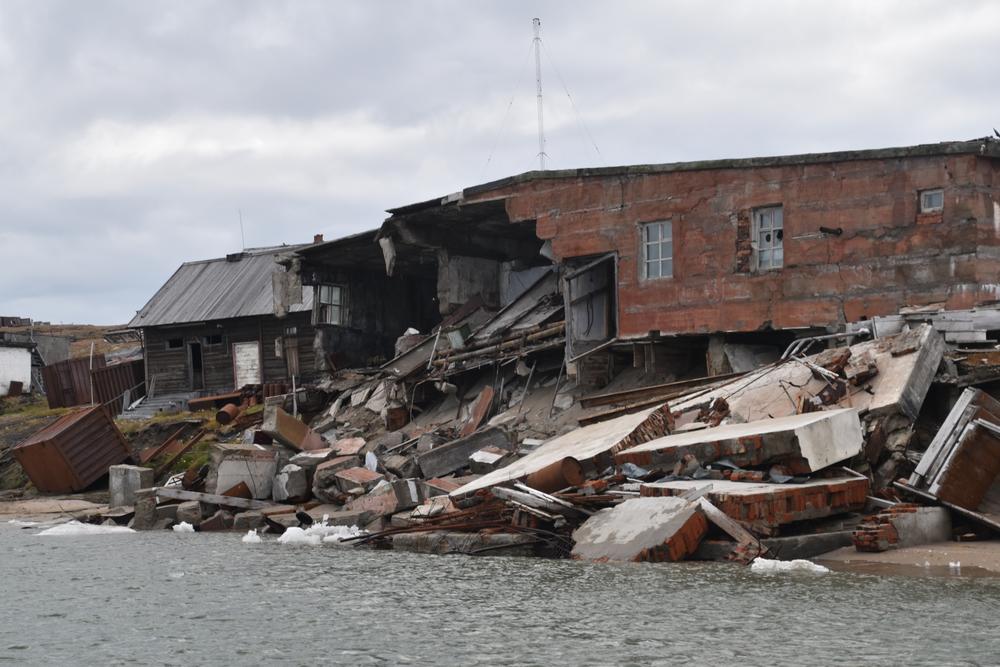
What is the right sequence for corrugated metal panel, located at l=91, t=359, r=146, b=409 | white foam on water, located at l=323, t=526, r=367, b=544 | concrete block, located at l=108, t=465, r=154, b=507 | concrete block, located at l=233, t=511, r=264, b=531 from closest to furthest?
white foam on water, located at l=323, t=526, r=367, b=544
concrete block, located at l=233, t=511, r=264, b=531
concrete block, located at l=108, t=465, r=154, b=507
corrugated metal panel, located at l=91, t=359, r=146, b=409

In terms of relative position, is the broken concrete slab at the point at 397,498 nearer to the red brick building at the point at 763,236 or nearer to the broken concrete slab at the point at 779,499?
the broken concrete slab at the point at 779,499

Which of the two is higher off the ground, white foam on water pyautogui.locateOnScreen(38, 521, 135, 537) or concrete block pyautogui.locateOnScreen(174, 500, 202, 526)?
concrete block pyautogui.locateOnScreen(174, 500, 202, 526)

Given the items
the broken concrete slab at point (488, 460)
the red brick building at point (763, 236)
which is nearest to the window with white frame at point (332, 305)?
the red brick building at point (763, 236)

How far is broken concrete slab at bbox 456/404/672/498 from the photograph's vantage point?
13.1 metres

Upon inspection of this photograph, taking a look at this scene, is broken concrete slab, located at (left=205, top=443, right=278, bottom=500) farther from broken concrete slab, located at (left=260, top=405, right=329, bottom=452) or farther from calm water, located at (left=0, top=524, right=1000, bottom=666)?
calm water, located at (left=0, top=524, right=1000, bottom=666)

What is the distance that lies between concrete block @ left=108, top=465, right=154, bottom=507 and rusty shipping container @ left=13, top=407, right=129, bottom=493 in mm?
2371

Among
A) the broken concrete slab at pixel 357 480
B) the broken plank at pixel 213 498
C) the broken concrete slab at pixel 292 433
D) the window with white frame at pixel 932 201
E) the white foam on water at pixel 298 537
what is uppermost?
the window with white frame at pixel 932 201

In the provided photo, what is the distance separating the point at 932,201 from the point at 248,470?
36.7ft

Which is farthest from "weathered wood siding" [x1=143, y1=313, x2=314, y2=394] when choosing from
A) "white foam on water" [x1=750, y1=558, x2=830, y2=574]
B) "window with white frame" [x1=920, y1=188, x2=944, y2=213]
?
"white foam on water" [x1=750, y1=558, x2=830, y2=574]

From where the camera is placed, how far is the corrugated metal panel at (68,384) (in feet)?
117

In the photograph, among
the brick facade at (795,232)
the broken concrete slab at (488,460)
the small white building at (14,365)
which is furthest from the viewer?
the small white building at (14,365)

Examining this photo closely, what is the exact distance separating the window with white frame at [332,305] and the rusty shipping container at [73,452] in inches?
208

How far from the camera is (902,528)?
35.2ft

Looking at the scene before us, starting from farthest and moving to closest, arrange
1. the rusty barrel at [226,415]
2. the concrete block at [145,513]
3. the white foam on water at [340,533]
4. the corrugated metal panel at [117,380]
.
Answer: the corrugated metal panel at [117,380] → the rusty barrel at [226,415] → the concrete block at [145,513] → the white foam on water at [340,533]
